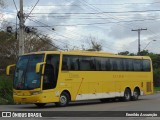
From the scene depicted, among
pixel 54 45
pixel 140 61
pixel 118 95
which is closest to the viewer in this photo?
pixel 118 95

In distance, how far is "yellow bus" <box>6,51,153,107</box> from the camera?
26266mm

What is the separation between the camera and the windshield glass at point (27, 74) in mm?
26188

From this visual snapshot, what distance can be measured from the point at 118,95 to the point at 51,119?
630 inches

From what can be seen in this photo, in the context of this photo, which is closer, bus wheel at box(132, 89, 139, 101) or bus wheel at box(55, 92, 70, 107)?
bus wheel at box(55, 92, 70, 107)

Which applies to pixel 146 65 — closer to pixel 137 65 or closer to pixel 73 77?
pixel 137 65

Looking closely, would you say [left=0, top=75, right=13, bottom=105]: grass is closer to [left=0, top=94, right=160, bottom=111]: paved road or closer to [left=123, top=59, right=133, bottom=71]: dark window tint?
[left=0, top=94, right=160, bottom=111]: paved road

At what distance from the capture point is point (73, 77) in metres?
28.4

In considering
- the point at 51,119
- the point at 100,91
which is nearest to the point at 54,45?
the point at 100,91

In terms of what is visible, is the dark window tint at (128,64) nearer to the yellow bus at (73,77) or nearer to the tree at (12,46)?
the yellow bus at (73,77)

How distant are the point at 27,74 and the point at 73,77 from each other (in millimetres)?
3281

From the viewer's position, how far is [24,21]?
36531mm


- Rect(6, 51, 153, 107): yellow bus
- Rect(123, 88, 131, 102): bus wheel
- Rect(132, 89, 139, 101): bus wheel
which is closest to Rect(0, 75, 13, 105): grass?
Rect(6, 51, 153, 107): yellow bus

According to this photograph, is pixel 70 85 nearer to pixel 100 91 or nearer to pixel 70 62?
pixel 70 62

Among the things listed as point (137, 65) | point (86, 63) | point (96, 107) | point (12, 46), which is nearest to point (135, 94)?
point (137, 65)
